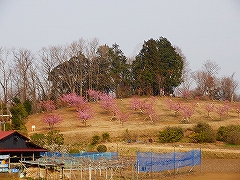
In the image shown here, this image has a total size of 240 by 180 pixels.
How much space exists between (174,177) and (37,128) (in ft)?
90.9

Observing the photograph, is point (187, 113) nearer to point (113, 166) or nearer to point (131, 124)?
point (131, 124)

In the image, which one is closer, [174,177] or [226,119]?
[174,177]

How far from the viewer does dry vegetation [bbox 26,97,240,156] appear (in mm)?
46344

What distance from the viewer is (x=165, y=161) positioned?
96.1 feet

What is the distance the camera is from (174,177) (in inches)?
1128

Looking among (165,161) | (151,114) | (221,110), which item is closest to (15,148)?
(165,161)

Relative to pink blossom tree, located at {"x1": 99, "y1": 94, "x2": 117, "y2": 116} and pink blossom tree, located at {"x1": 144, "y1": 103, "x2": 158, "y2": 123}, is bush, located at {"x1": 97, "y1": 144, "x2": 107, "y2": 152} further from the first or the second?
pink blossom tree, located at {"x1": 99, "y1": 94, "x2": 117, "y2": 116}

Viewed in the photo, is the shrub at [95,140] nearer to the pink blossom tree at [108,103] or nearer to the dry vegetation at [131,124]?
the dry vegetation at [131,124]

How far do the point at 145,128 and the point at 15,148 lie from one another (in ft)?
71.7

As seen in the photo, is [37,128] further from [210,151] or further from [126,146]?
[210,151]

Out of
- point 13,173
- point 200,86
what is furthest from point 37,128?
point 200,86

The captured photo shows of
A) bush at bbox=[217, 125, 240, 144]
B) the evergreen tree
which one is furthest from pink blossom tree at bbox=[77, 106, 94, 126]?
bush at bbox=[217, 125, 240, 144]

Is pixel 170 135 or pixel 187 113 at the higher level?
pixel 187 113

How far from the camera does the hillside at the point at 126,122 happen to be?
47406 millimetres
